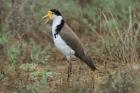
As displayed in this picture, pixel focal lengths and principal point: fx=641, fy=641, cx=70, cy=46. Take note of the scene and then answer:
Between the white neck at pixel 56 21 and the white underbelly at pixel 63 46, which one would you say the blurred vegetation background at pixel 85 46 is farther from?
the white neck at pixel 56 21

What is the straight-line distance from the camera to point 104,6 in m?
11.5

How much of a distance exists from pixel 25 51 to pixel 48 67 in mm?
448

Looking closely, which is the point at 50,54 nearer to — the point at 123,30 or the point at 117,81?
the point at 123,30

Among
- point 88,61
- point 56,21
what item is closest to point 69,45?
point 88,61

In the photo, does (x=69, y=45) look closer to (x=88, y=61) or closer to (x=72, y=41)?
(x=72, y=41)

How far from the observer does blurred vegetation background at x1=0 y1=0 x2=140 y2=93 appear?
7.97 metres

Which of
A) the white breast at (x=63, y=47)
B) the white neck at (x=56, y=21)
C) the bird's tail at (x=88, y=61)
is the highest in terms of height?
the white neck at (x=56, y=21)

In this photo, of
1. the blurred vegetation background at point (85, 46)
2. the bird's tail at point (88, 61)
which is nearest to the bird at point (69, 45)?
the bird's tail at point (88, 61)

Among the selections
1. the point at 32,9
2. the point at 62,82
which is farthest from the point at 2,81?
the point at 32,9

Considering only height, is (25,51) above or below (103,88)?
above

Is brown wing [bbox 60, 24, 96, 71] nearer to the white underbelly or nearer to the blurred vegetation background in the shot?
the white underbelly

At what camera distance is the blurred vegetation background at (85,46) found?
7969mm

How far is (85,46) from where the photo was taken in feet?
34.5

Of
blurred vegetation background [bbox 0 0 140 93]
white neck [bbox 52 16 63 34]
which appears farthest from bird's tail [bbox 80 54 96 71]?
white neck [bbox 52 16 63 34]
